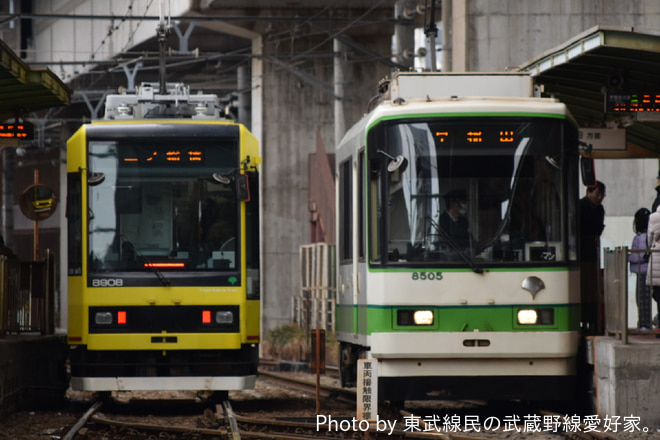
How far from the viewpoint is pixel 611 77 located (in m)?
15.4

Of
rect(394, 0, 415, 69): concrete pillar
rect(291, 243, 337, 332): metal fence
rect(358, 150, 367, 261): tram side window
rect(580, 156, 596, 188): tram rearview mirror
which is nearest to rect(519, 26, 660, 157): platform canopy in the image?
rect(580, 156, 596, 188): tram rearview mirror

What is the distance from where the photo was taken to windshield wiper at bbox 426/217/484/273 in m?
13.1

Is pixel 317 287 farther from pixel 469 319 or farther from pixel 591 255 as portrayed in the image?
pixel 469 319

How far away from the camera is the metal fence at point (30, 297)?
55.8 feet

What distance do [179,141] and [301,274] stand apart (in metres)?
18.2

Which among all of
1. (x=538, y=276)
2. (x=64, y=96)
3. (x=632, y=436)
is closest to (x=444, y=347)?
(x=538, y=276)

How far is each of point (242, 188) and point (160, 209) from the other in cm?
97

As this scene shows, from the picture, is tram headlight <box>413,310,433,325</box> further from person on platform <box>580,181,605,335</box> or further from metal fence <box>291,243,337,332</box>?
metal fence <box>291,243,337,332</box>

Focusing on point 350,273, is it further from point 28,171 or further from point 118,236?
point 28,171

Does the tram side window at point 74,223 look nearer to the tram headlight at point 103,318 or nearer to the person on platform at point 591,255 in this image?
the tram headlight at point 103,318

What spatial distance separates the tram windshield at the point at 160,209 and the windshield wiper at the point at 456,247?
320cm

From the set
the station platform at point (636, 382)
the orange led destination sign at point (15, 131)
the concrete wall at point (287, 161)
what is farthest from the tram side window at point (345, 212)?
the concrete wall at point (287, 161)

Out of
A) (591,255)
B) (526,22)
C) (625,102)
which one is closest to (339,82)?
(526,22)

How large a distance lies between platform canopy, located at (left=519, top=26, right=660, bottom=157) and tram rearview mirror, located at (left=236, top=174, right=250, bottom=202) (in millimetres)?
3476
